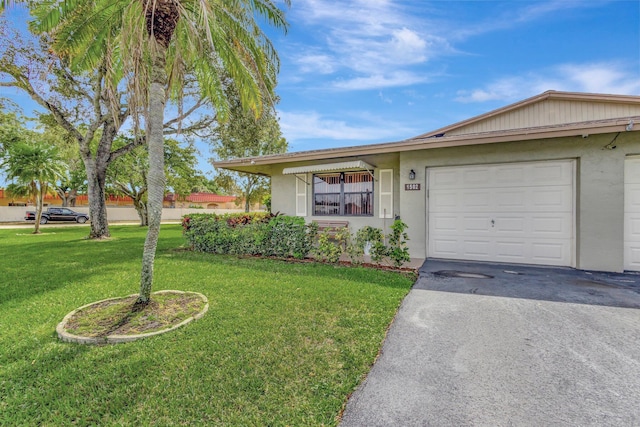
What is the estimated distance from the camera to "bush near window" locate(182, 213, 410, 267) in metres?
6.92

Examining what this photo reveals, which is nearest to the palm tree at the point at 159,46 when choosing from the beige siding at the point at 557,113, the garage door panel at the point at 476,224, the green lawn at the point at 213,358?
the green lawn at the point at 213,358

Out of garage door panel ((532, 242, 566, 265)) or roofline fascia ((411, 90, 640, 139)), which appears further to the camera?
roofline fascia ((411, 90, 640, 139))

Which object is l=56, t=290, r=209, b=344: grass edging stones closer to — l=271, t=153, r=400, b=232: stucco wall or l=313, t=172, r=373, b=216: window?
l=271, t=153, r=400, b=232: stucco wall

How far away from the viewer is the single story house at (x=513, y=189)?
6207 millimetres

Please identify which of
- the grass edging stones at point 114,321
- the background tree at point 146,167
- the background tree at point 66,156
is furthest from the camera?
the background tree at point 146,167

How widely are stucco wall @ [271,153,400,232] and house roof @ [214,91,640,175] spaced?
2.13 feet

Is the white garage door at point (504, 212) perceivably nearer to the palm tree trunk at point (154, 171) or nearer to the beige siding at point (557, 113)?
the beige siding at point (557, 113)

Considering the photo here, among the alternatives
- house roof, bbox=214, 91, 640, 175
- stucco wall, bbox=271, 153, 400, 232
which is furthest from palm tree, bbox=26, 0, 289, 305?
stucco wall, bbox=271, 153, 400, 232

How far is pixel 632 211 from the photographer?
625 cm

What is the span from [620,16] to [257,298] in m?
12.9

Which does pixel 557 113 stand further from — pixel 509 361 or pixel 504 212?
pixel 509 361

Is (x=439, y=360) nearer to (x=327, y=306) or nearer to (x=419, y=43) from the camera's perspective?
(x=327, y=306)

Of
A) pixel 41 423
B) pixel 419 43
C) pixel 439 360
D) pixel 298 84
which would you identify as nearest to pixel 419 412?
pixel 439 360

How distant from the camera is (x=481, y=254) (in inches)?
296
